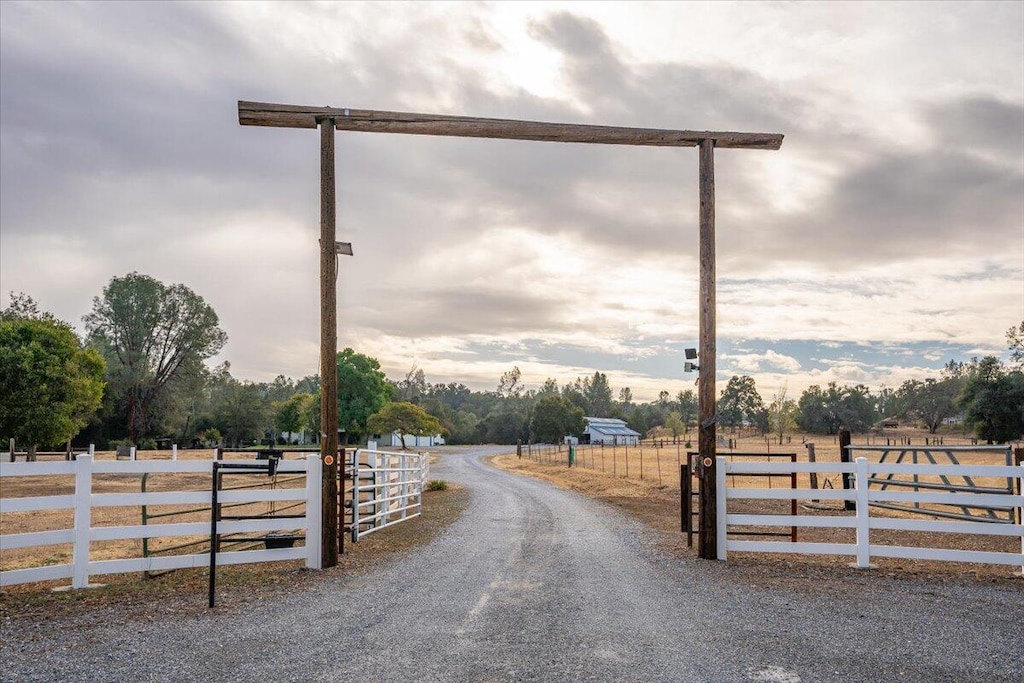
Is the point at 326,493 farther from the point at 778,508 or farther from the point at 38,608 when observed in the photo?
the point at 778,508

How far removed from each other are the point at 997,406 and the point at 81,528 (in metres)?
65.2

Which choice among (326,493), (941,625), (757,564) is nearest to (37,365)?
(326,493)

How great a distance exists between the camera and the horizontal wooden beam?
11.3m

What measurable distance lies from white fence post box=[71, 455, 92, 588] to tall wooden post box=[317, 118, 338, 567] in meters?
2.92

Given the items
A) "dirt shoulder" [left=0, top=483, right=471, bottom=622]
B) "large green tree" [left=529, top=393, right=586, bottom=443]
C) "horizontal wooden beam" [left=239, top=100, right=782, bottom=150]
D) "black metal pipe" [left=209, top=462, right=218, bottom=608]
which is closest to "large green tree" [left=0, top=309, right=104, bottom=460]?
"dirt shoulder" [left=0, top=483, right=471, bottom=622]

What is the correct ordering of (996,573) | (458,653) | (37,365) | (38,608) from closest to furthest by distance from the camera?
(458,653)
(38,608)
(996,573)
(37,365)

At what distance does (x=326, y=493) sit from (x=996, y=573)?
918 cm

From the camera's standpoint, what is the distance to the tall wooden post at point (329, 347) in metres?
10.8

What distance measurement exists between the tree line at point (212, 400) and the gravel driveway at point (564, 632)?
44817 millimetres

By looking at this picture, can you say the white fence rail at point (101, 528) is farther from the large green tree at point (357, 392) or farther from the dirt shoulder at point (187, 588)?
the large green tree at point (357, 392)

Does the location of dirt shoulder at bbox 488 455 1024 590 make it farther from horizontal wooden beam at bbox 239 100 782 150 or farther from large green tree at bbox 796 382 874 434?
large green tree at bbox 796 382 874 434

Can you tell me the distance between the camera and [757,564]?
10.9m

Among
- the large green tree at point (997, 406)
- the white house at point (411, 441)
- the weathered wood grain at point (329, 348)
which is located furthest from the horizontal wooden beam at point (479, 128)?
the white house at point (411, 441)

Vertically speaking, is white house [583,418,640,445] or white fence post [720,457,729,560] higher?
white fence post [720,457,729,560]
